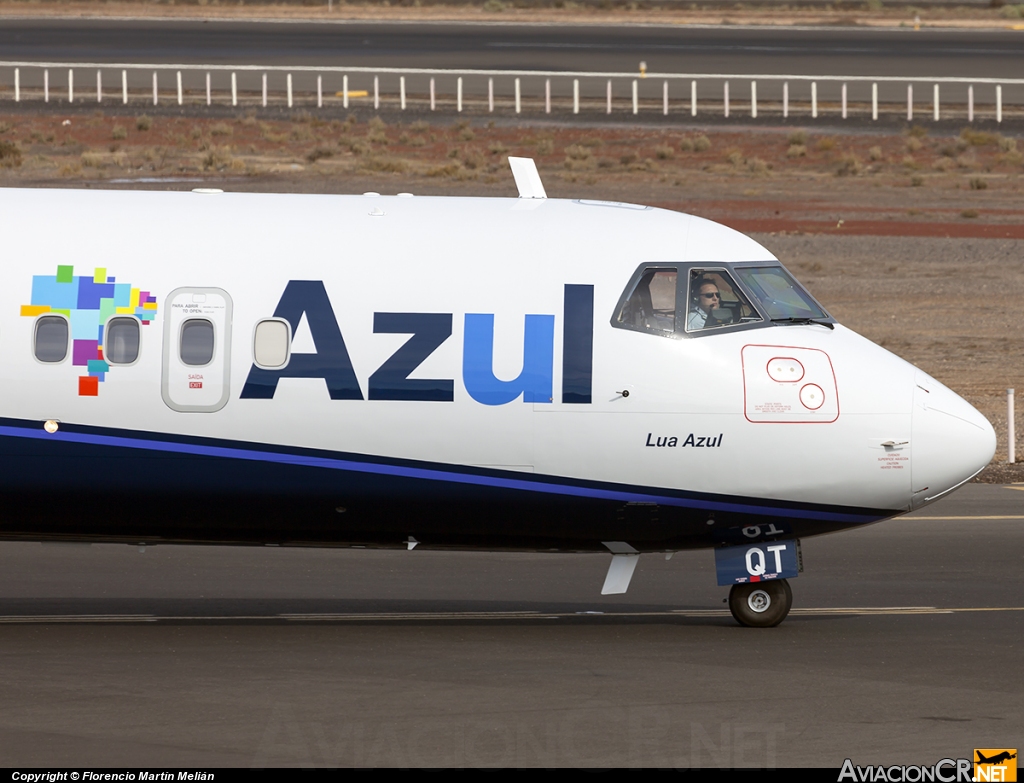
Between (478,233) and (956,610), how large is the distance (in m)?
5.86

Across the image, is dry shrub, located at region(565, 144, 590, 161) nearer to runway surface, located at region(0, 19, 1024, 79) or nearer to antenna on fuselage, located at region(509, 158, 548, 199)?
runway surface, located at region(0, 19, 1024, 79)

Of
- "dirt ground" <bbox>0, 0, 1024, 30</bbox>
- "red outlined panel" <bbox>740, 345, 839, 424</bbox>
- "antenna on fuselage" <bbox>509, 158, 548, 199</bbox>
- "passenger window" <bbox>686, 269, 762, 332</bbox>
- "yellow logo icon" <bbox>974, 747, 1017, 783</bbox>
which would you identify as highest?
"dirt ground" <bbox>0, 0, 1024, 30</bbox>

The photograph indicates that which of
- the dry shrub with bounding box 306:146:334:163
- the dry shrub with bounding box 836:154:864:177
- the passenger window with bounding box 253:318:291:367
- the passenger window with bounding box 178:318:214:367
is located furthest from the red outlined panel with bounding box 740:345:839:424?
the dry shrub with bounding box 306:146:334:163

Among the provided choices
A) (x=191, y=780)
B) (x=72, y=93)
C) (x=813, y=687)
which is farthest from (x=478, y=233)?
(x=72, y=93)

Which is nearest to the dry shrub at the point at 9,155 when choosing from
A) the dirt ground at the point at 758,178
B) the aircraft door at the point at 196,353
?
the dirt ground at the point at 758,178

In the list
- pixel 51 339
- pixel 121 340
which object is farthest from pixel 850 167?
pixel 51 339

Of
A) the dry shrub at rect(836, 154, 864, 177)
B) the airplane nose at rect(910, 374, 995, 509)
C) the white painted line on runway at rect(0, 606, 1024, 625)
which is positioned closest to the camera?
the airplane nose at rect(910, 374, 995, 509)

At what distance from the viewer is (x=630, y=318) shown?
44.0 feet

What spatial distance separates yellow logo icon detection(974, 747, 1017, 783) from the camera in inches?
387

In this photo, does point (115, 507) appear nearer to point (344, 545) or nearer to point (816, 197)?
point (344, 545)

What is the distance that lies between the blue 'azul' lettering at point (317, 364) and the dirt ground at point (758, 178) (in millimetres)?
19008

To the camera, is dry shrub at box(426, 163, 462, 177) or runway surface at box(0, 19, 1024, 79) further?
runway surface at box(0, 19, 1024, 79)

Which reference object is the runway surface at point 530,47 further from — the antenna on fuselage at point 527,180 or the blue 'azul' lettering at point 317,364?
the blue 'azul' lettering at point 317,364

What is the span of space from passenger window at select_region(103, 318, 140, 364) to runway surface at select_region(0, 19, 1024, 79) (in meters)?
75.4
